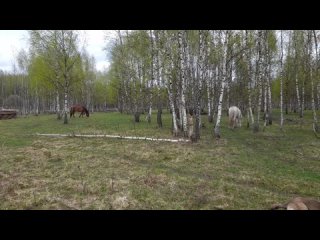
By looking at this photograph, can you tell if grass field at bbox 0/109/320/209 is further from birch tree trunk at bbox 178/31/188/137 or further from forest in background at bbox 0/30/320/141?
forest in background at bbox 0/30/320/141

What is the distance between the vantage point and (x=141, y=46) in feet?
83.2

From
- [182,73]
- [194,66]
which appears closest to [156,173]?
[182,73]

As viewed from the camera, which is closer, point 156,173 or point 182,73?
point 156,173

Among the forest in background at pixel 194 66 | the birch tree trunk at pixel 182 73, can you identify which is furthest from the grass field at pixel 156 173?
the forest in background at pixel 194 66

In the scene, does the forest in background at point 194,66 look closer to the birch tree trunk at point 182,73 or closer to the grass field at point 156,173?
the birch tree trunk at point 182,73

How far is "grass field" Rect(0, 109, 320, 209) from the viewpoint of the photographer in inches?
316

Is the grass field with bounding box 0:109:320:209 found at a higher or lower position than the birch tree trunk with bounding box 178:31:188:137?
lower

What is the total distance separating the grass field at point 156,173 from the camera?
26.3 feet

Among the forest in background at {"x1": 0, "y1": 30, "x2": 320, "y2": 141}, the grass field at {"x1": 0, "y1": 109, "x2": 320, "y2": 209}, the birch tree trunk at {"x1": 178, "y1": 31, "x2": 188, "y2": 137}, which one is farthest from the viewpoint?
the forest in background at {"x1": 0, "y1": 30, "x2": 320, "y2": 141}

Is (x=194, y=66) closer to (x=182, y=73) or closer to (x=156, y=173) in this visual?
(x=182, y=73)

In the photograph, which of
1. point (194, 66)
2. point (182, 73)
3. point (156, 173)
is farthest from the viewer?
point (194, 66)

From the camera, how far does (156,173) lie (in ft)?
35.0

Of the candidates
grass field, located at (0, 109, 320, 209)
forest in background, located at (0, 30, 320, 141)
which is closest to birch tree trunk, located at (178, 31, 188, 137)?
forest in background, located at (0, 30, 320, 141)
